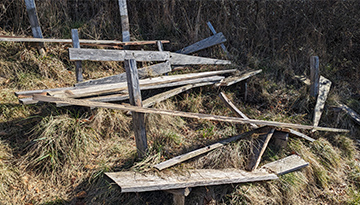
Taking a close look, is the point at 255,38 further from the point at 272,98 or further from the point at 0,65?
the point at 0,65

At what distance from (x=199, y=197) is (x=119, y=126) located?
76.6 inches

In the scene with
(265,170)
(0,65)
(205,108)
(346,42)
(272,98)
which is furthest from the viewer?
(346,42)

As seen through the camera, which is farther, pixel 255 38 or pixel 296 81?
pixel 255 38

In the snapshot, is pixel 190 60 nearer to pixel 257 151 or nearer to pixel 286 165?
pixel 257 151

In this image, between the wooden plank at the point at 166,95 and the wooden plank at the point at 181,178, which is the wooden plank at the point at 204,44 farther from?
the wooden plank at the point at 181,178

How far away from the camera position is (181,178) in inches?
129

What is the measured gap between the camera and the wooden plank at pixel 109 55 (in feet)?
15.6

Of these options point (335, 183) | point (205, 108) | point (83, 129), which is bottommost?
point (335, 183)

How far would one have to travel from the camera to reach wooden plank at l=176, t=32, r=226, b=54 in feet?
22.2

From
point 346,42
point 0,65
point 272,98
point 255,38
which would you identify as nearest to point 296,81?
point 272,98

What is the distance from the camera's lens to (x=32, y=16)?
5340 mm

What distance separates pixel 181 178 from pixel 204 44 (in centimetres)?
433

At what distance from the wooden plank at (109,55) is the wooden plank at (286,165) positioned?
3.11m

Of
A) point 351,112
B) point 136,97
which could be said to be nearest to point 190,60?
point 136,97
